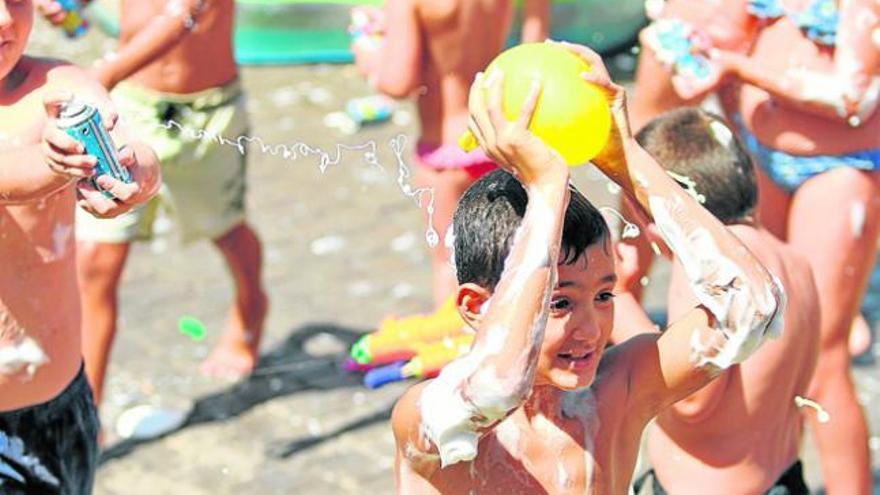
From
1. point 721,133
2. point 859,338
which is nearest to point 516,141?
point 721,133

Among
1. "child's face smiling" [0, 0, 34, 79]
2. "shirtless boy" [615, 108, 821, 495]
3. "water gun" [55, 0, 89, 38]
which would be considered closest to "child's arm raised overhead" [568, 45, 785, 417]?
"shirtless boy" [615, 108, 821, 495]

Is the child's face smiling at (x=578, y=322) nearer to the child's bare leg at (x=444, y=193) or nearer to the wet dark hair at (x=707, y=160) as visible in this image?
the wet dark hair at (x=707, y=160)

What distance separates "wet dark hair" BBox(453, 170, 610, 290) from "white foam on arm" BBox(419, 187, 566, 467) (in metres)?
0.14

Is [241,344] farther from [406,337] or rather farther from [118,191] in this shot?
[118,191]

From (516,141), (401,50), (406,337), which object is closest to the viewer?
(516,141)

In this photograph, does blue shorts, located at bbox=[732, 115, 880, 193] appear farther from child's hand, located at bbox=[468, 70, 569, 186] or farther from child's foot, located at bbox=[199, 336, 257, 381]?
child's hand, located at bbox=[468, 70, 569, 186]

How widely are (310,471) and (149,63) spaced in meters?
1.24

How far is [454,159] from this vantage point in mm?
4887

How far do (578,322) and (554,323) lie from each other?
0.04 metres

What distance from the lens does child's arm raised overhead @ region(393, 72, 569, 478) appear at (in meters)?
2.40

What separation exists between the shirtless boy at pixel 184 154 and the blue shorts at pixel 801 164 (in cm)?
166

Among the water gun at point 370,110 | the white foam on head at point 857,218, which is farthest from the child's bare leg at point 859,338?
the water gun at point 370,110

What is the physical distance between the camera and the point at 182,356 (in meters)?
5.55

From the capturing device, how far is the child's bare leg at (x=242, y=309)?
535 cm
